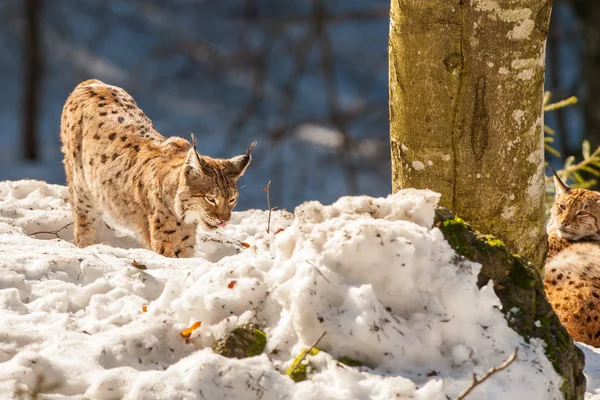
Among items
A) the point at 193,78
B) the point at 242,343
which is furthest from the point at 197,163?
the point at 193,78

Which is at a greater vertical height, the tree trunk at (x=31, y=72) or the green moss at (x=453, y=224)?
the green moss at (x=453, y=224)

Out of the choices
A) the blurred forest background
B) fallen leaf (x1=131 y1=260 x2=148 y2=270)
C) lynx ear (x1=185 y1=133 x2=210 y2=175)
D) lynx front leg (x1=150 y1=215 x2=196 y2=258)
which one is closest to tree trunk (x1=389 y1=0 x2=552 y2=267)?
fallen leaf (x1=131 y1=260 x2=148 y2=270)

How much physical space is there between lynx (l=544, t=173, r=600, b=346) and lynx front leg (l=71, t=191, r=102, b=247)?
9.73 ft

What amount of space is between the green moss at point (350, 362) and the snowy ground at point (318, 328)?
0.05 ft

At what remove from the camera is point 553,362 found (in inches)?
116

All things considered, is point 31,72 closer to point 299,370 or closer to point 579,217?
point 579,217

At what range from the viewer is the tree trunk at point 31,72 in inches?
540

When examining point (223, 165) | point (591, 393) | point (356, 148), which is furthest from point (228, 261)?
point (356, 148)

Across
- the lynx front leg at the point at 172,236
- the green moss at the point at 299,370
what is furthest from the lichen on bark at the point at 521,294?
the lynx front leg at the point at 172,236

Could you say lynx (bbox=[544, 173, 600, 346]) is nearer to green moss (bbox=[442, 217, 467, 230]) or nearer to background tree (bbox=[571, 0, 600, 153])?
green moss (bbox=[442, 217, 467, 230])

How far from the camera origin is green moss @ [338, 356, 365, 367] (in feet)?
9.16

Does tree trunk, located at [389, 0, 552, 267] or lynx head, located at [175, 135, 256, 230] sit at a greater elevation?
tree trunk, located at [389, 0, 552, 267]

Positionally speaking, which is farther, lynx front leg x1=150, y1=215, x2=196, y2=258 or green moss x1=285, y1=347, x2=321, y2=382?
lynx front leg x1=150, y1=215, x2=196, y2=258

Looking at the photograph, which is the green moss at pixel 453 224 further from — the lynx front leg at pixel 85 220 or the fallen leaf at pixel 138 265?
the lynx front leg at pixel 85 220
